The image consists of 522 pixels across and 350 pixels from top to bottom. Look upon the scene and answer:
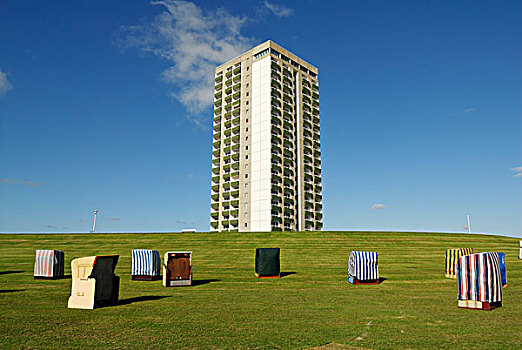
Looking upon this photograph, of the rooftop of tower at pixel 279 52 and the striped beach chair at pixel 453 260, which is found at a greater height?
the rooftop of tower at pixel 279 52

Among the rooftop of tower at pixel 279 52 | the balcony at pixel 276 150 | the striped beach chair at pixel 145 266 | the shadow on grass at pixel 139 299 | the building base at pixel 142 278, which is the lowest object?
the shadow on grass at pixel 139 299

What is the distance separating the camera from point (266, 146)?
291ft

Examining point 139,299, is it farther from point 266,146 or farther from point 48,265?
point 266,146

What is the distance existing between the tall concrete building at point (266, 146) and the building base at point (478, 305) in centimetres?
7008

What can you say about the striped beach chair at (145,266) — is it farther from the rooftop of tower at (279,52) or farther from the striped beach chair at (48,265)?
the rooftop of tower at (279,52)

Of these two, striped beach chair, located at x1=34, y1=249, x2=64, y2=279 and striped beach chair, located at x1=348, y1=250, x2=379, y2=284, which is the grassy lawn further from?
striped beach chair, located at x1=34, y1=249, x2=64, y2=279

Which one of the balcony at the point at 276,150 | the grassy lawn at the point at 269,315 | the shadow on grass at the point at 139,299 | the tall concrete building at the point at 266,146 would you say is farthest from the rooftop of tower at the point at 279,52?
the shadow on grass at the point at 139,299

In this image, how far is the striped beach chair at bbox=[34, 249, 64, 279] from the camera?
22938 millimetres

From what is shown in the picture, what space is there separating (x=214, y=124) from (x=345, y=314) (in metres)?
95.3

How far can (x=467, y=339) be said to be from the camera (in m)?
8.69

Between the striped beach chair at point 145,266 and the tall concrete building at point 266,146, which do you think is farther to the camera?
the tall concrete building at point 266,146

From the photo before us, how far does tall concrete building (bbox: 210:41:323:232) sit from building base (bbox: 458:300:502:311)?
70085mm

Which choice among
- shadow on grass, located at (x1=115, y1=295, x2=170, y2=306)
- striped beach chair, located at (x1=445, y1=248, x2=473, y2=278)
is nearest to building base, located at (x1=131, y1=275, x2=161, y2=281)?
shadow on grass, located at (x1=115, y1=295, x2=170, y2=306)

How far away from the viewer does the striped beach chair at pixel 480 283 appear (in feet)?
41.4
